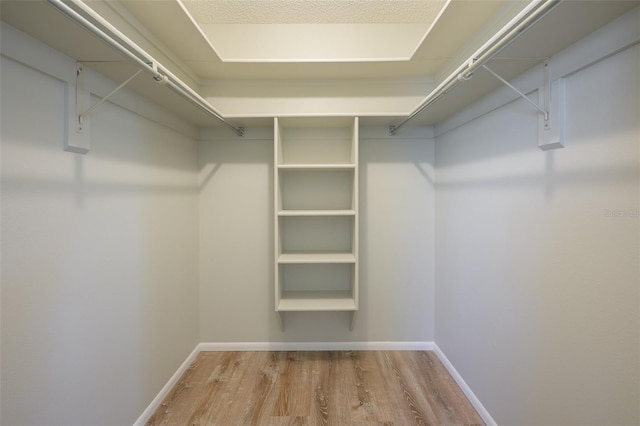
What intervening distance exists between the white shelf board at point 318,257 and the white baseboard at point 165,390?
1.09m

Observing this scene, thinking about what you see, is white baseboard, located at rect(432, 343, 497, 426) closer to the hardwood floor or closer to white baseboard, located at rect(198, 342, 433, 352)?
the hardwood floor

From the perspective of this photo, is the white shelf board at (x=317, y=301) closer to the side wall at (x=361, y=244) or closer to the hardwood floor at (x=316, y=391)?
the side wall at (x=361, y=244)

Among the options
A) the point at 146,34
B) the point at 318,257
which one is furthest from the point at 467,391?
the point at 146,34

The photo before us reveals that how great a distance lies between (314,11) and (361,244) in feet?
5.96

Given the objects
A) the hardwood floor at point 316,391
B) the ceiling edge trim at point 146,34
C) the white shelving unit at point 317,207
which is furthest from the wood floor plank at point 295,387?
the ceiling edge trim at point 146,34

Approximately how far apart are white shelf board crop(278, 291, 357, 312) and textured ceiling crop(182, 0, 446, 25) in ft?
7.06

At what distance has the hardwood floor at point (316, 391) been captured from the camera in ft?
5.31

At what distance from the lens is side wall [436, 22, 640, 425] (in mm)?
884

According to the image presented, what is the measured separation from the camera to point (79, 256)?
3.84 ft

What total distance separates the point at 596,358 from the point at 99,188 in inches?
84.7

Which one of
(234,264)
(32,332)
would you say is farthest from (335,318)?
(32,332)

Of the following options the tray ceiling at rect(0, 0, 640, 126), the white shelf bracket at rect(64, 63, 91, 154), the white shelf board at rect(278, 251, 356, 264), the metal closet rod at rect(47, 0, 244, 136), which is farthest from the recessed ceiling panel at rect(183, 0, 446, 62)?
the white shelf board at rect(278, 251, 356, 264)

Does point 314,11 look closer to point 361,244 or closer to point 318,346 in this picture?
point 361,244

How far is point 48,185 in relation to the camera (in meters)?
1.04
